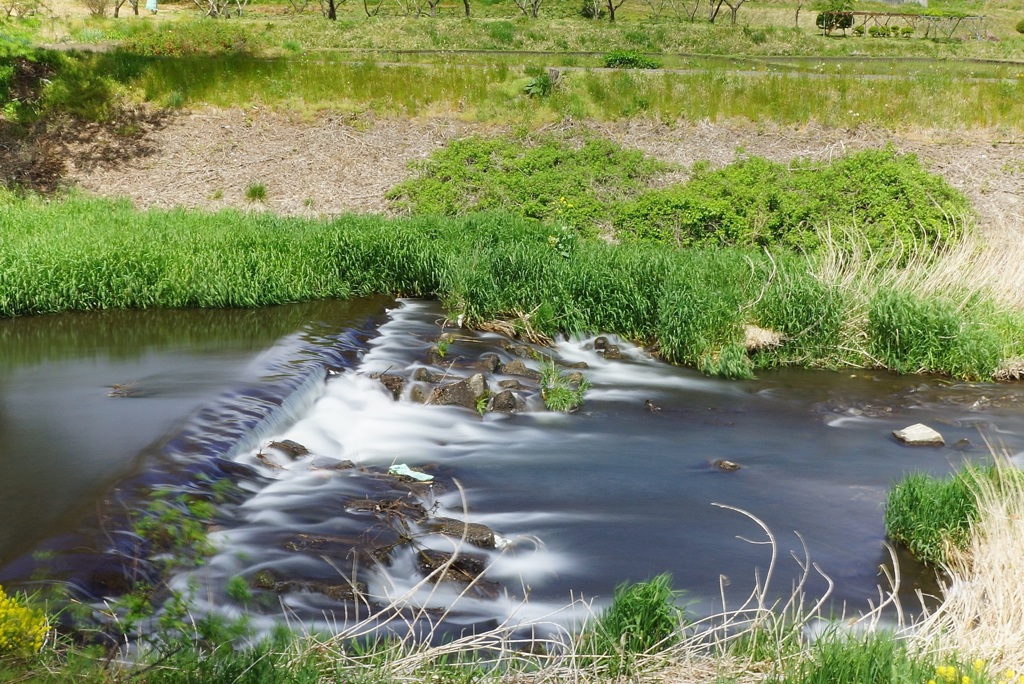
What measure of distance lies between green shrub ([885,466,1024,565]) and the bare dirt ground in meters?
12.2

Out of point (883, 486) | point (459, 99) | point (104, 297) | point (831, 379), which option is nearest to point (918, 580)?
point (883, 486)

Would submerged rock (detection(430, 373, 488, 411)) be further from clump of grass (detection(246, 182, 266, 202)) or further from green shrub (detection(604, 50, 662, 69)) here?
green shrub (detection(604, 50, 662, 69))

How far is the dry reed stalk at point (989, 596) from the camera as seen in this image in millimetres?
5207

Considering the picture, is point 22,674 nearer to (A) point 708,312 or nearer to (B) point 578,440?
(B) point 578,440

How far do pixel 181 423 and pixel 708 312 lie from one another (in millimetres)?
6791

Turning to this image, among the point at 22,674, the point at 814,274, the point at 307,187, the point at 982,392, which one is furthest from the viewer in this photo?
the point at 307,187

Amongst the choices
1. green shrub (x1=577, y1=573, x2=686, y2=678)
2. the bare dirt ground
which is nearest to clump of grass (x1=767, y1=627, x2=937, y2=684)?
green shrub (x1=577, y1=573, x2=686, y2=678)

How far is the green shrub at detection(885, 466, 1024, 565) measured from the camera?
23.3 ft

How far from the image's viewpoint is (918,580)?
23.5 feet

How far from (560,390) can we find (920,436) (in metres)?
3.88

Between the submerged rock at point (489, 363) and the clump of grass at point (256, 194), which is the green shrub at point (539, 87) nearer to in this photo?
the clump of grass at point (256, 194)

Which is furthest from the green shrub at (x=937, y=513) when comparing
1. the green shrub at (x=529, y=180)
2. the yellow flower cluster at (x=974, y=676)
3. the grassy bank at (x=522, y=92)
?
the grassy bank at (x=522, y=92)

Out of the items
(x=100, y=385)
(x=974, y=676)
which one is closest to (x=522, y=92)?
(x=100, y=385)

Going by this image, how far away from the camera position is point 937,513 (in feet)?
23.6
